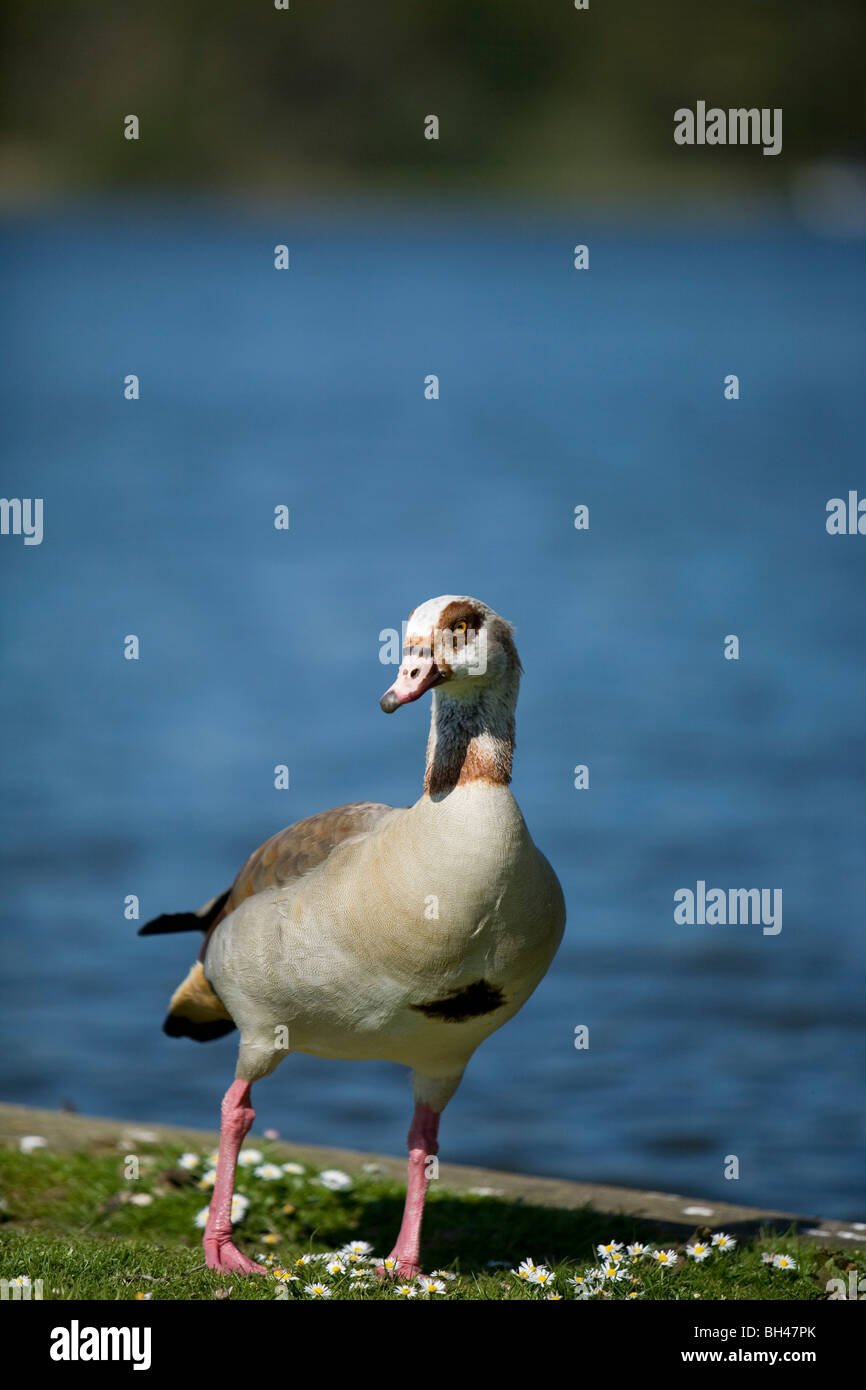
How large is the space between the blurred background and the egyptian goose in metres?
3.80

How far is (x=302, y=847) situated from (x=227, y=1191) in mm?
1241

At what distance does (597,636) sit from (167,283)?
49983mm

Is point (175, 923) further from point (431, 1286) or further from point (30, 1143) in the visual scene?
point (431, 1286)

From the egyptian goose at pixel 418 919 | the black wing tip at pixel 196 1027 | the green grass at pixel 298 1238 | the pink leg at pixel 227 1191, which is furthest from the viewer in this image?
the black wing tip at pixel 196 1027

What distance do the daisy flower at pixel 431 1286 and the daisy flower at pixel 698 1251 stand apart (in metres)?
0.96

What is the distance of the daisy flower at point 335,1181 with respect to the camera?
7.06m

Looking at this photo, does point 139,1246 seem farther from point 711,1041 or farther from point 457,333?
→ point 457,333

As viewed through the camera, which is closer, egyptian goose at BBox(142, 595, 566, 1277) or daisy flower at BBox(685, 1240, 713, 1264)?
egyptian goose at BBox(142, 595, 566, 1277)

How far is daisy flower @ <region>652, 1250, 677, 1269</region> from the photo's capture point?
18.9ft

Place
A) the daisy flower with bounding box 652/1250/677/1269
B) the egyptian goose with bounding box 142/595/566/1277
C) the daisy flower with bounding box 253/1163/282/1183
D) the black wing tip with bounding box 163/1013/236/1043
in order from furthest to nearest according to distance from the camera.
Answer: the daisy flower with bounding box 253/1163/282/1183
the black wing tip with bounding box 163/1013/236/1043
the daisy flower with bounding box 652/1250/677/1269
the egyptian goose with bounding box 142/595/566/1277

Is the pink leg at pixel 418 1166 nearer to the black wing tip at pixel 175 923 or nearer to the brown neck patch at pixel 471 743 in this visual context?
the black wing tip at pixel 175 923
